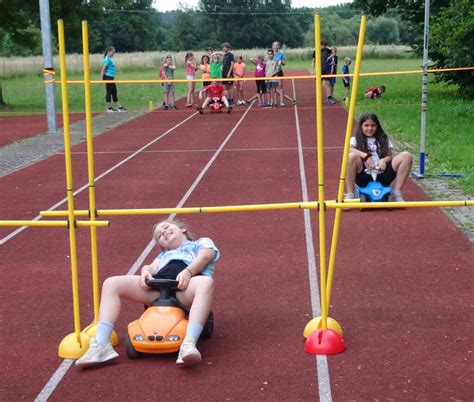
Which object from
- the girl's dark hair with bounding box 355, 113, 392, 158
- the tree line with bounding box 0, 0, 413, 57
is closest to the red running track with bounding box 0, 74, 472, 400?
the girl's dark hair with bounding box 355, 113, 392, 158

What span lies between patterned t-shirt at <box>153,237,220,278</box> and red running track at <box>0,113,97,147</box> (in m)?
12.8

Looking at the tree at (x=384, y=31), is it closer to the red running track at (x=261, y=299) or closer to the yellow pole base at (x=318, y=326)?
the red running track at (x=261, y=299)

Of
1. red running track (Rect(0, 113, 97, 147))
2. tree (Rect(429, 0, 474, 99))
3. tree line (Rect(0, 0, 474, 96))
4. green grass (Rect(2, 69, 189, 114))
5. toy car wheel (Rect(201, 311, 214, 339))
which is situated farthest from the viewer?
tree line (Rect(0, 0, 474, 96))

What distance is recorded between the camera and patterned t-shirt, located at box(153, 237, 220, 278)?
5.09m

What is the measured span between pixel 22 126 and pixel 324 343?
59.0 feet

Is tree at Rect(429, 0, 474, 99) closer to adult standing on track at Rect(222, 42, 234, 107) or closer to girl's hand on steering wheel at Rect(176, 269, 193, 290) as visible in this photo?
adult standing on track at Rect(222, 42, 234, 107)

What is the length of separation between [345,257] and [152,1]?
94.1 m

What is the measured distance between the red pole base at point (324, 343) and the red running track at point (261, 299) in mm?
68

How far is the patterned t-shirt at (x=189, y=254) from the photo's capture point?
5.09 metres

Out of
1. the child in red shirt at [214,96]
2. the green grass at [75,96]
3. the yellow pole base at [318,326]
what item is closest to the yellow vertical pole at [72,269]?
the yellow pole base at [318,326]

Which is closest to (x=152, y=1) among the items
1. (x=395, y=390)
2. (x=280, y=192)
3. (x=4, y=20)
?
(x=4, y=20)

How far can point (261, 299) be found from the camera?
5.95m

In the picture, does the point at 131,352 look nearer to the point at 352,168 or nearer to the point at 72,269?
the point at 72,269

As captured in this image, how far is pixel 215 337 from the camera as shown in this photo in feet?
17.0
